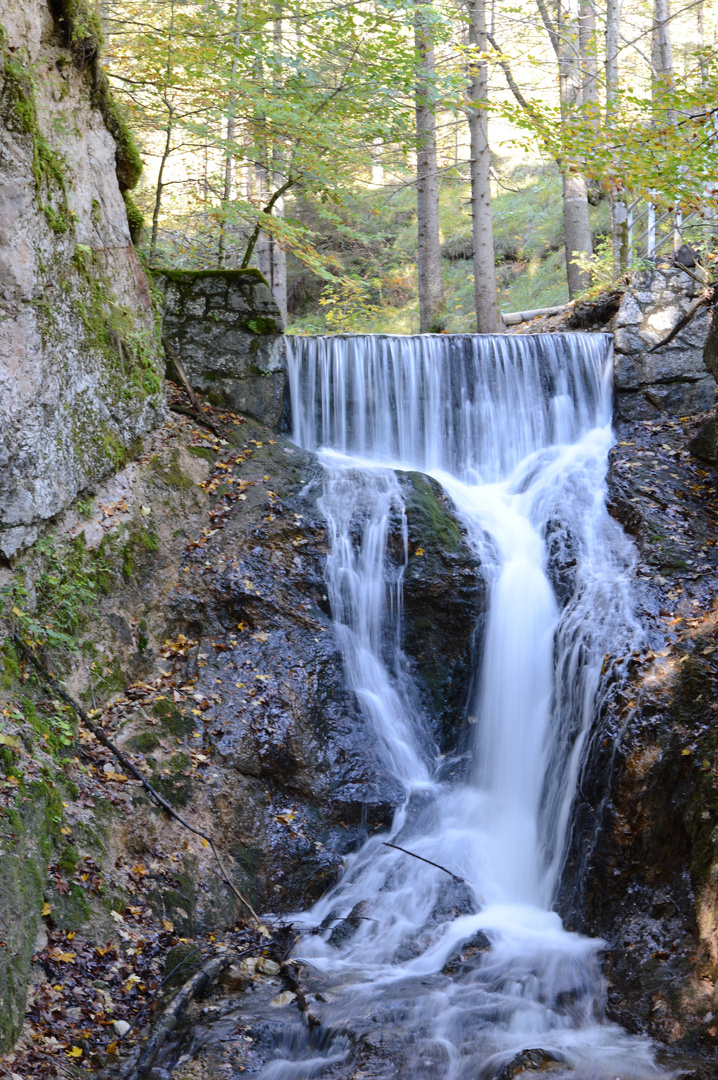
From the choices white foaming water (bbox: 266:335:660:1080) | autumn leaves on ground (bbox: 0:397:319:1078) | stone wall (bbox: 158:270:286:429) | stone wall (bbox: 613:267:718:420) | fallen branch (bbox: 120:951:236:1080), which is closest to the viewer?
fallen branch (bbox: 120:951:236:1080)

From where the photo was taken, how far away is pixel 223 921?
16.9 ft

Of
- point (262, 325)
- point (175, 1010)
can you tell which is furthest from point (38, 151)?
point (175, 1010)

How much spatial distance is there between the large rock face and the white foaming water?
7.37 ft

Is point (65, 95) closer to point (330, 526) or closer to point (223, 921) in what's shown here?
point (330, 526)

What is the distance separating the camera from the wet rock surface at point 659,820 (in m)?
4.09

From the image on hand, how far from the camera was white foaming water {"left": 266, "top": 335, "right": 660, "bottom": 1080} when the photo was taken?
443 cm

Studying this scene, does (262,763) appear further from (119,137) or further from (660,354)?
(660,354)

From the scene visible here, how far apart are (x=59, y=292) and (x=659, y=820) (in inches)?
226

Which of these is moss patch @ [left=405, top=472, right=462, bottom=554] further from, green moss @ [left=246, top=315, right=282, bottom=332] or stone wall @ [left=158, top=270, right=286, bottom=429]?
green moss @ [left=246, top=315, right=282, bottom=332]

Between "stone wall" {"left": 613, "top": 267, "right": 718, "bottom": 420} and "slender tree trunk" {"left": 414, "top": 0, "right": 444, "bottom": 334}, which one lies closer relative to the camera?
"stone wall" {"left": 613, "top": 267, "right": 718, "bottom": 420}

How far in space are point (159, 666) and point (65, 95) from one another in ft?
16.4

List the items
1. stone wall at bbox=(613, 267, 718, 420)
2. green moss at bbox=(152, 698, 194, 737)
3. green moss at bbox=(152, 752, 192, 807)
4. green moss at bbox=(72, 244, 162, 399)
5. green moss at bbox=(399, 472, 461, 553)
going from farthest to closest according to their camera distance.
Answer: stone wall at bbox=(613, 267, 718, 420) < green moss at bbox=(399, 472, 461, 553) < green moss at bbox=(72, 244, 162, 399) < green moss at bbox=(152, 698, 194, 737) < green moss at bbox=(152, 752, 192, 807)

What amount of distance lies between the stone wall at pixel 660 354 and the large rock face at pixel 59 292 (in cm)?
576

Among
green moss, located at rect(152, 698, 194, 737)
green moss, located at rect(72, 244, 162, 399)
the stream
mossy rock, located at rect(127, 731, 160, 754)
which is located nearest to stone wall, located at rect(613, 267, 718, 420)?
the stream
